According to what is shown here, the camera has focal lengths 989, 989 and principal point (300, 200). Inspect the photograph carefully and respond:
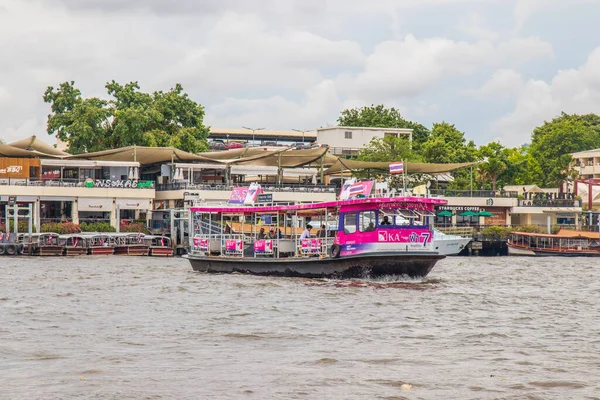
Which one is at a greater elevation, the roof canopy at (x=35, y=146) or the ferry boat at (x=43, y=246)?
the roof canopy at (x=35, y=146)

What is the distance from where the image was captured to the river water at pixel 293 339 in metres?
16.1

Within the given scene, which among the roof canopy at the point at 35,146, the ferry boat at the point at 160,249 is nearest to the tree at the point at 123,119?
the roof canopy at the point at 35,146

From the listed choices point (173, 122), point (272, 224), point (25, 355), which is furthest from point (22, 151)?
point (25, 355)

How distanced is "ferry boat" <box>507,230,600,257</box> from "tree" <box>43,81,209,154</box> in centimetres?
2895

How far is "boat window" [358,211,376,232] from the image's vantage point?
34594 millimetres

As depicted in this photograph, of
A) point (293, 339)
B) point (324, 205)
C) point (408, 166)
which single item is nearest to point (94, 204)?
point (408, 166)

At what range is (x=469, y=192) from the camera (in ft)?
263

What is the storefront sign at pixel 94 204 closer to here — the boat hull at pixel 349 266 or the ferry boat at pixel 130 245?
the ferry boat at pixel 130 245

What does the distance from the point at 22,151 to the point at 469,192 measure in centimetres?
3517

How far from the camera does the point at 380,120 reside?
11169 centimetres

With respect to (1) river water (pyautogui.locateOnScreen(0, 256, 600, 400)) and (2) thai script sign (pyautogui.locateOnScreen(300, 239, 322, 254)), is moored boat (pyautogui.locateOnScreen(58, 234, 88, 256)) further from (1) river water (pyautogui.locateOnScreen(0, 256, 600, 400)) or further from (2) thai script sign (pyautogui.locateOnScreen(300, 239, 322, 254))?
(2) thai script sign (pyautogui.locateOnScreen(300, 239, 322, 254))

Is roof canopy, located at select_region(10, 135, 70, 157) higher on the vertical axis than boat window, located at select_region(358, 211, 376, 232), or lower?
higher

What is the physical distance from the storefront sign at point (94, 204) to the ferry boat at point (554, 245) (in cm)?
2686

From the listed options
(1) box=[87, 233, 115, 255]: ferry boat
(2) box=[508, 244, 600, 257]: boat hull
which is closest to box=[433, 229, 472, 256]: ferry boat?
(2) box=[508, 244, 600, 257]: boat hull
